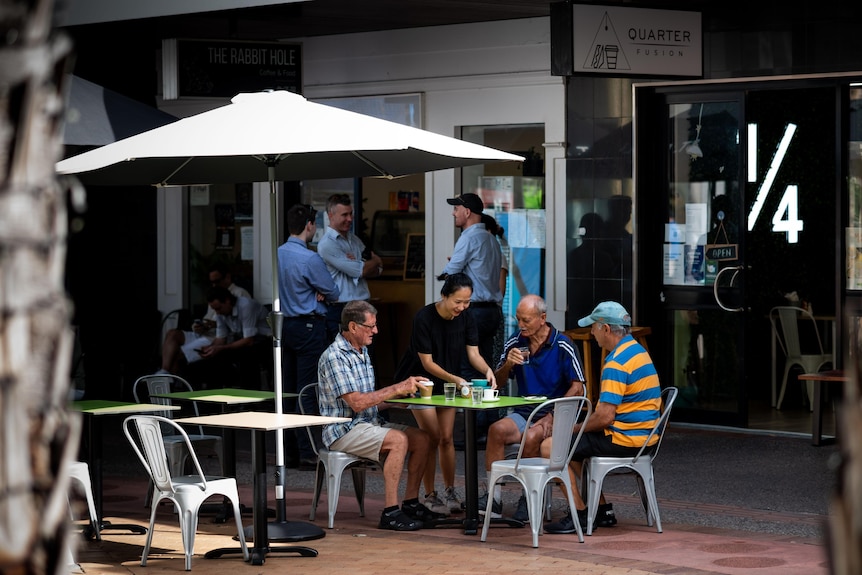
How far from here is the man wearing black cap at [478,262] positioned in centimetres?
1145

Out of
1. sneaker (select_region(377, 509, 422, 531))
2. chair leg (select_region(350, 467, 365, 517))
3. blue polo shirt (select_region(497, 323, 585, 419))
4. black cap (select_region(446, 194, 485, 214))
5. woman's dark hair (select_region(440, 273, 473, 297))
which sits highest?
black cap (select_region(446, 194, 485, 214))

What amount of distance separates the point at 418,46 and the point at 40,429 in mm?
11880

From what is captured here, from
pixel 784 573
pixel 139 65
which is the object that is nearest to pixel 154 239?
pixel 139 65

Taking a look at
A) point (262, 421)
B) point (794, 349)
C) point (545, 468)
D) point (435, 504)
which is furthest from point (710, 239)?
point (262, 421)

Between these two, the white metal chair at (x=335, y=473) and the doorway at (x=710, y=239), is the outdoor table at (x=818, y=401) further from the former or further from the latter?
the white metal chair at (x=335, y=473)

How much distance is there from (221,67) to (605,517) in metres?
5.98

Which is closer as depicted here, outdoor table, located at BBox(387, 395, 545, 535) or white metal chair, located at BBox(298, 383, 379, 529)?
outdoor table, located at BBox(387, 395, 545, 535)

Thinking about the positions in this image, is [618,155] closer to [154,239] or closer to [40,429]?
[154,239]

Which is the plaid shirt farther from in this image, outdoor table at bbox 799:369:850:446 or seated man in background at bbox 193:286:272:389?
seated man in background at bbox 193:286:272:389

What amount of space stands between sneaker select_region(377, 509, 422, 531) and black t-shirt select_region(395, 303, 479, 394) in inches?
38.6

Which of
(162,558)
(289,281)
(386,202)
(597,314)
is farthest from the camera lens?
(386,202)

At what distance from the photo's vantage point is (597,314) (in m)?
8.12

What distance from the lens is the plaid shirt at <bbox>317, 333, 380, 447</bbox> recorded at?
813 centimetres

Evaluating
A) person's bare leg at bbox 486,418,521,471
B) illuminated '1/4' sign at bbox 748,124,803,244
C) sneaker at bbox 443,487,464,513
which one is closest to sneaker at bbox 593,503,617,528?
person's bare leg at bbox 486,418,521,471
